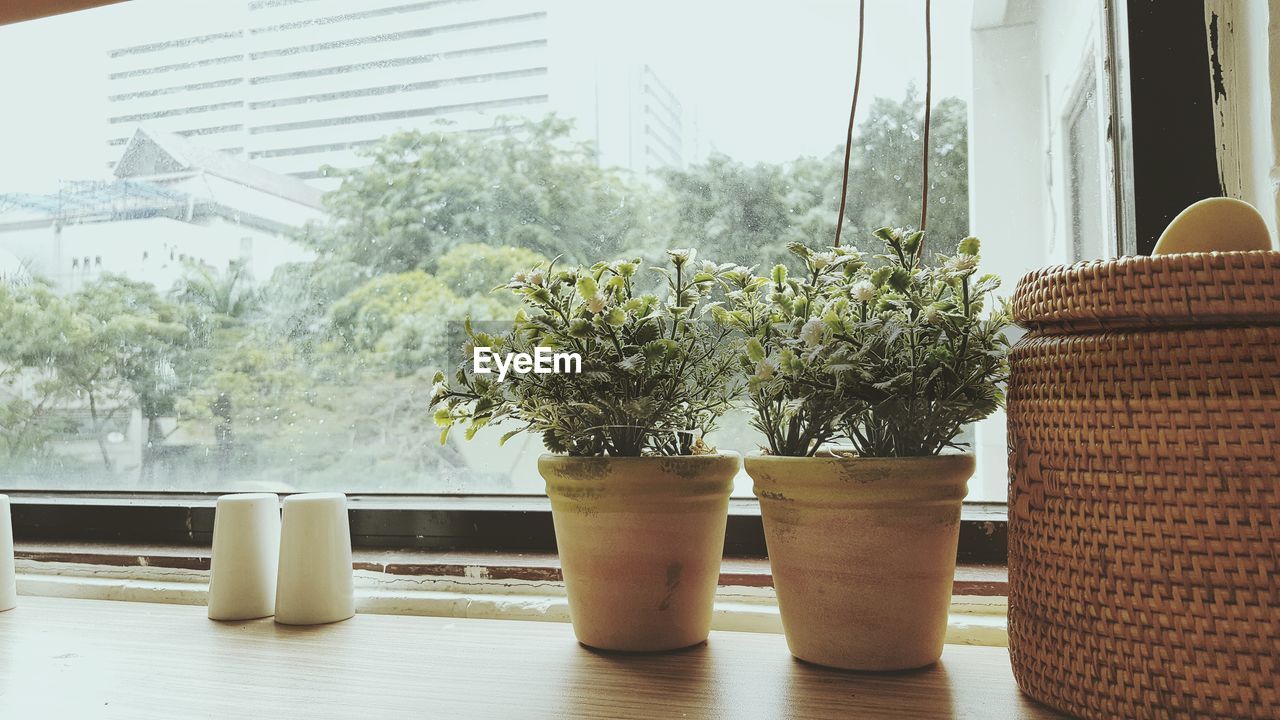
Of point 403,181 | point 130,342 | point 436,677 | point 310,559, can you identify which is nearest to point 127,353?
point 130,342

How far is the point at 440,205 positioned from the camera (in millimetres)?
1329

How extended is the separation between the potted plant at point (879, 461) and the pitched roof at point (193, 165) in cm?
91

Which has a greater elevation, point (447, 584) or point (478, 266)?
point (478, 266)

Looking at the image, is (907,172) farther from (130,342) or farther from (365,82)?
(130,342)

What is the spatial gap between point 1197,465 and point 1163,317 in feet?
0.32

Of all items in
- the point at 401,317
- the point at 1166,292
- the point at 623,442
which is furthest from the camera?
the point at 401,317

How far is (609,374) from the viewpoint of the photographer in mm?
826

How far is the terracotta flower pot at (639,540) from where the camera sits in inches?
32.5

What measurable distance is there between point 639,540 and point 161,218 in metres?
1.09

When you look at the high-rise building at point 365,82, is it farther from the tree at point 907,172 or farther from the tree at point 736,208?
the tree at point 907,172

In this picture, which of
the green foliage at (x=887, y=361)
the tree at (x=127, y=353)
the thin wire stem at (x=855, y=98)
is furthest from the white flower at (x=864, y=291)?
the tree at (x=127, y=353)

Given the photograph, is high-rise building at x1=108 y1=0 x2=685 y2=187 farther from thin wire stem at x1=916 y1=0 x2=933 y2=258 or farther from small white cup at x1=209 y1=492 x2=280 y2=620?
small white cup at x1=209 y1=492 x2=280 y2=620

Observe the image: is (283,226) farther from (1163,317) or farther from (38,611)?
(1163,317)

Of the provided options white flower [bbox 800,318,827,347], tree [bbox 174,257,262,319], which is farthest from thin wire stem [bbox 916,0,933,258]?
tree [bbox 174,257,262,319]
